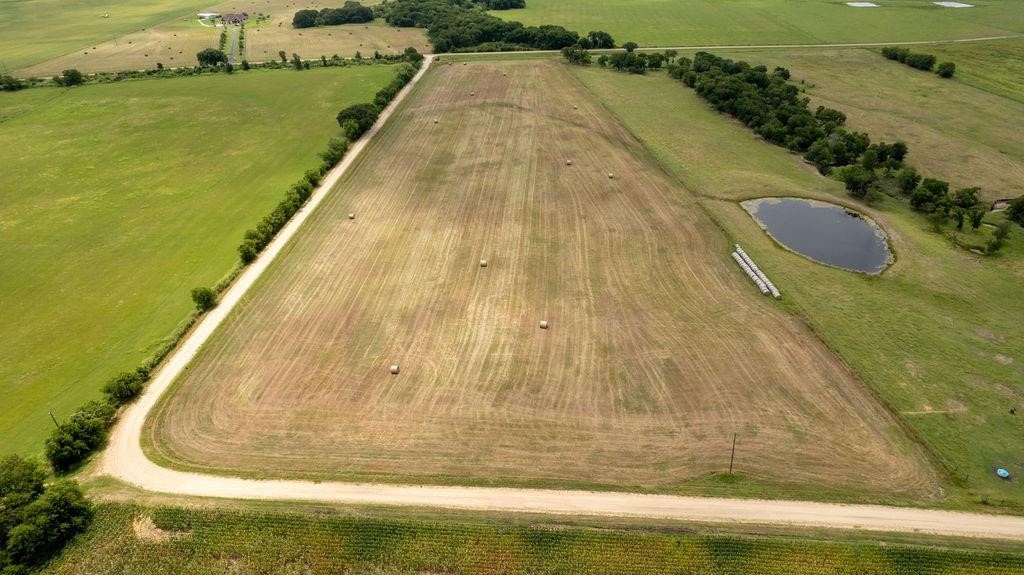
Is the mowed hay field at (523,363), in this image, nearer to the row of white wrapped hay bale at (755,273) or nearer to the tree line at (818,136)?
the row of white wrapped hay bale at (755,273)

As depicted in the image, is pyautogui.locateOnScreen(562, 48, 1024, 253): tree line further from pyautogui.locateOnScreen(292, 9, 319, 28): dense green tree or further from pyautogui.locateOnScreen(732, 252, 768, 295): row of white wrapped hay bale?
pyautogui.locateOnScreen(292, 9, 319, 28): dense green tree

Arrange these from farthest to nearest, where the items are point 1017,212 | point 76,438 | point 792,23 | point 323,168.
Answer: point 792,23, point 323,168, point 1017,212, point 76,438

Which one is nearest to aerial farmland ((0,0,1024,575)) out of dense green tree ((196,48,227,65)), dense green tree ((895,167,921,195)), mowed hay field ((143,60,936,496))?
mowed hay field ((143,60,936,496))

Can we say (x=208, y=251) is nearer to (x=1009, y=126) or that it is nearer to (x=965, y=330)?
(x=965, y=330)

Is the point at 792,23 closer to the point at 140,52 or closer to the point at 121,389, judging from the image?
the point at 121,389

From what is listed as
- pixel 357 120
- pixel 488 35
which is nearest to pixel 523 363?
pixel 357 120

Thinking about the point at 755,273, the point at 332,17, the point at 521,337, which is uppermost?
the point at 332,17
